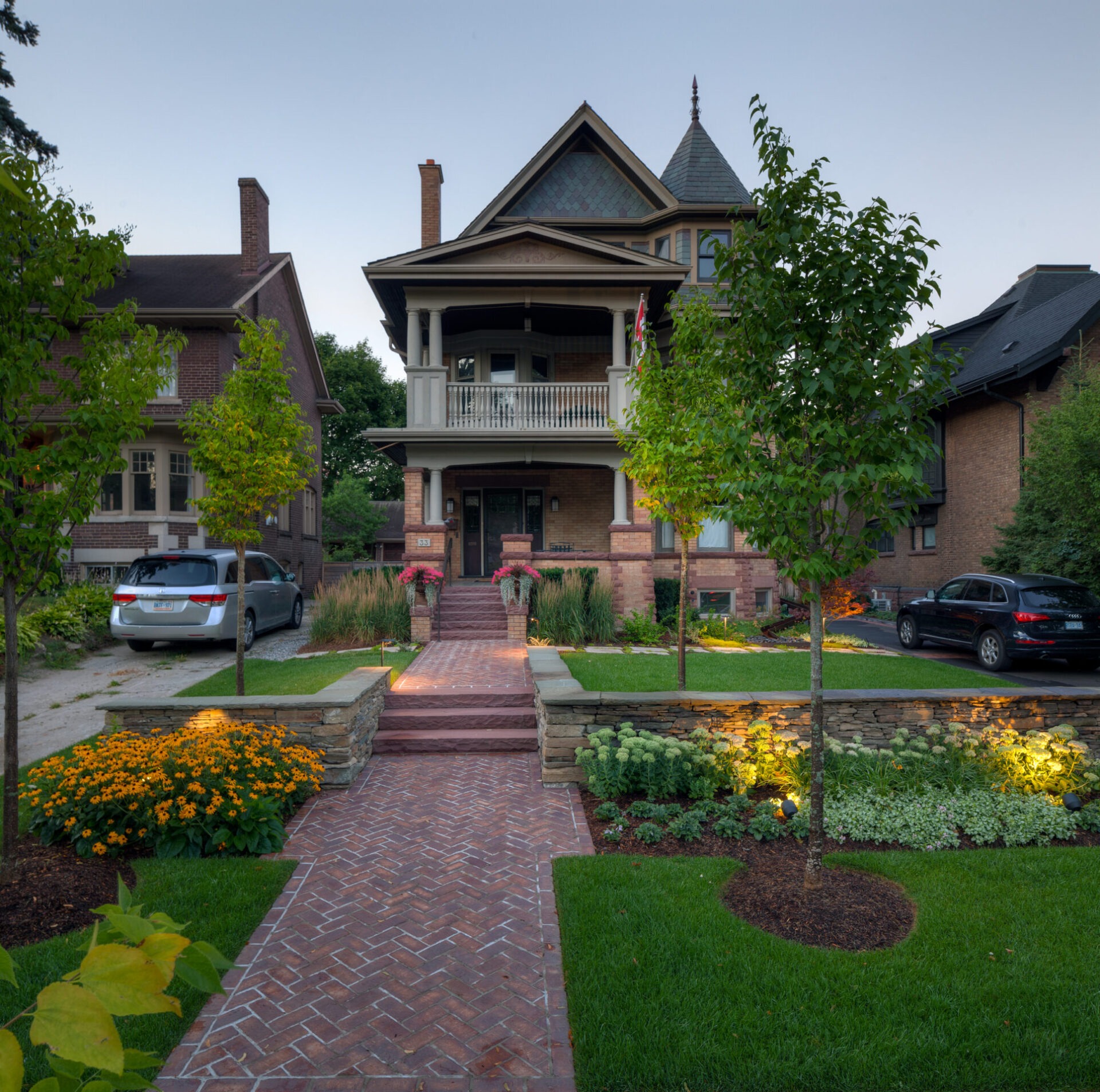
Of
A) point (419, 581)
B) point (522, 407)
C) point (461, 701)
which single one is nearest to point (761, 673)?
point (461, 701)

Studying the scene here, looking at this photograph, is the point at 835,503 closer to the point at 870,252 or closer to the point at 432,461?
the point at 870,252

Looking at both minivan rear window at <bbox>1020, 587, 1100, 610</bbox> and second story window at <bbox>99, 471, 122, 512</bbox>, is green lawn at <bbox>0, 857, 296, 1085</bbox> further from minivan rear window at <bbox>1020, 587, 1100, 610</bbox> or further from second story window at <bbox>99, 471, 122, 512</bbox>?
second story window at <bbox>99, 471, 122, 512</bbox>

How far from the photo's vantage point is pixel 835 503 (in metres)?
4.33

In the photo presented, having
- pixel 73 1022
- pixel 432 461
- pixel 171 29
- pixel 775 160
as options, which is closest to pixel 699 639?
pixel 432 461

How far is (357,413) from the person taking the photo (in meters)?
41.4

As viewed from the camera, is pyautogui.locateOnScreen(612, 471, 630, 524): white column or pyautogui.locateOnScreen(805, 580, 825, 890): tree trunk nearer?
pyautogui.locateOnScreen(805, 580, 825, 890): tree trunk

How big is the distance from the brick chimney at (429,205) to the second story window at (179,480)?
849cm

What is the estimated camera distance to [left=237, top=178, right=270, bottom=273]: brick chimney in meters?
19.9

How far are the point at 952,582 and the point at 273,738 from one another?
41.9 feet

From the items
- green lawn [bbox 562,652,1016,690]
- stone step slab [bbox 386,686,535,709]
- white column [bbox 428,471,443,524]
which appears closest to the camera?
stone step slab [bbox 386,686,535,709]

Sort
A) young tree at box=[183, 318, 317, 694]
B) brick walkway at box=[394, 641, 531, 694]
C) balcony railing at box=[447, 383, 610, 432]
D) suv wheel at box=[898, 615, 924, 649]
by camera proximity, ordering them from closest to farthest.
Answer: young tree at box=[183, 318, 317, 694] < brick walkway at box=[394, 641, 531, 694] < suv wheel at box=[898, 615, 924, 649] < balcony railing at box=[447, 383, 610, 432]

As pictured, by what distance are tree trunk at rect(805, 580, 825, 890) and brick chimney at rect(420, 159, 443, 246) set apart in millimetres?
16640

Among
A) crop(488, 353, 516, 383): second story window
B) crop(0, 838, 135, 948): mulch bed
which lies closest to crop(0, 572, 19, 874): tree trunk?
crop(0, 838, 135, 948): mulch bed

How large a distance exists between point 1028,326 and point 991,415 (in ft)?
9.59
